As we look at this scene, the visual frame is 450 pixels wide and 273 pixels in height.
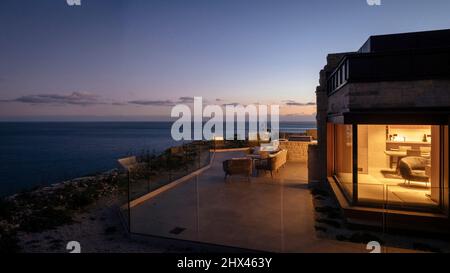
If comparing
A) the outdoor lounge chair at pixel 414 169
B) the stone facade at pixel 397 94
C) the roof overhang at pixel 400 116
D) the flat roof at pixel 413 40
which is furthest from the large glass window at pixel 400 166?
the flat roof at pixel 413 40

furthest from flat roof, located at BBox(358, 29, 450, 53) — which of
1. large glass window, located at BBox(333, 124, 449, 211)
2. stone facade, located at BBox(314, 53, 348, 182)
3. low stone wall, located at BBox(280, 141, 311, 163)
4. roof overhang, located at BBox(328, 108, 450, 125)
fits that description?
low stone wall, located at BBox(280, 141, 311, 163)

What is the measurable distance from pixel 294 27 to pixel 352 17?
282 centimetres

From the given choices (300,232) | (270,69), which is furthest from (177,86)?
(300,232)

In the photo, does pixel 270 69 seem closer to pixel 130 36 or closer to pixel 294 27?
pixel 294 27

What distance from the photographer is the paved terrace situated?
527cm

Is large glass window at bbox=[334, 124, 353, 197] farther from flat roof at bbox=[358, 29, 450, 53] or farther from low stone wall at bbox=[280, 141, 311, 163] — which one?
low stone wall at bbox=[280, 141, 311, 163]

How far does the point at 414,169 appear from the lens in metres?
7.56

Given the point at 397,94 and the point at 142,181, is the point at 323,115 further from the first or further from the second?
the point at 142,181

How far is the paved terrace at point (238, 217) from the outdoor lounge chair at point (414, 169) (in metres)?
2.50

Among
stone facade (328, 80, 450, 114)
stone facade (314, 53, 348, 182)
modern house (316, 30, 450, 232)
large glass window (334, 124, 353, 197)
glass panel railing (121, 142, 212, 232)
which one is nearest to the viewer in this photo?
modern house (316, 30, 450, 232)

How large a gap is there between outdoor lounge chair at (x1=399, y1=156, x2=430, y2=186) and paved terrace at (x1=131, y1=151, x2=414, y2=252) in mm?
2495

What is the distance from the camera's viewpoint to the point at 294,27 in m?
13.6
